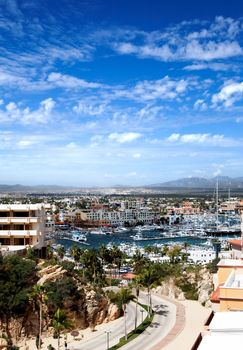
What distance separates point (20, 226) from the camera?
4938 centimetres

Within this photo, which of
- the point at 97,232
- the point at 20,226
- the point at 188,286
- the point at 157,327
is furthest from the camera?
the point at 97,232

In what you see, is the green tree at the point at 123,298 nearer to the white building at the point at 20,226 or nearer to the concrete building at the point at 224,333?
the white building at the point at 20,226

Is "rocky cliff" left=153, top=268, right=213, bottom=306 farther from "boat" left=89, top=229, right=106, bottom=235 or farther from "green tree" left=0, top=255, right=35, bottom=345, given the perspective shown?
"boat" left=89, top=229, right=106, bottom=235

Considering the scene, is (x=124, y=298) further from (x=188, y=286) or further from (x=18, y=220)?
(x=188, y=286)

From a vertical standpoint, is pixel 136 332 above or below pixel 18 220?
below

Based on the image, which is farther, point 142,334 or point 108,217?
point 108,217

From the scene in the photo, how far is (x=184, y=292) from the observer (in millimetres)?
55406

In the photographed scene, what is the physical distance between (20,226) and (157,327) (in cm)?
1708

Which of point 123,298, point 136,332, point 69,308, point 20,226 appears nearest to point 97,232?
point 20,226

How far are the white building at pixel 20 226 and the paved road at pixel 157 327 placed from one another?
13.8 m

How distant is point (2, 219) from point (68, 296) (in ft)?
40.5

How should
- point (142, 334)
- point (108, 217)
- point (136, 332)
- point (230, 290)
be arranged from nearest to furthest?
1. point (230, 290)
2. point (142, 334)
3. point (136, 332)
4. point (108, 217)

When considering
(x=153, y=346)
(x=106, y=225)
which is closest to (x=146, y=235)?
(x=106, y=225)

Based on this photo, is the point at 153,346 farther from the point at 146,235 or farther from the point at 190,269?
the point at 146,235
